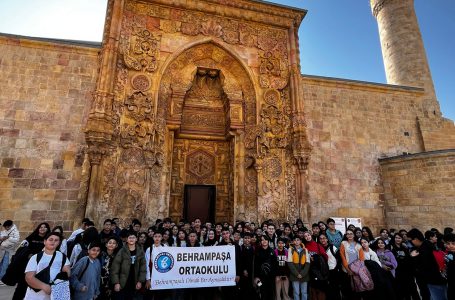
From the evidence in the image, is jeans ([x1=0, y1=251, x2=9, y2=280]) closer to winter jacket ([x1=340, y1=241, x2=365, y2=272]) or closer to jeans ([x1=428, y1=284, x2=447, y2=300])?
winter jacket ([x1=340, y1=241, x2=365, y2=272])

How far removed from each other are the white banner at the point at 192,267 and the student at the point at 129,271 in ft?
1.00

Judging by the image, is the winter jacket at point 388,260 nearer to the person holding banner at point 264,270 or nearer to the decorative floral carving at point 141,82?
the person holding banner at point 264,270

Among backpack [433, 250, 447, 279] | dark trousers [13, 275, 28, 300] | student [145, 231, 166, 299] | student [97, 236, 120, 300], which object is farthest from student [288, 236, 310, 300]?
dark trousers [13, 275, 28, 300]

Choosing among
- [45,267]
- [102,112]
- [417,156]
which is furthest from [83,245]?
[417,156]

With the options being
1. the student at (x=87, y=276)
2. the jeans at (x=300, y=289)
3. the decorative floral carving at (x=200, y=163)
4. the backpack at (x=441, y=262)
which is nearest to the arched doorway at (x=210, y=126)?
the decorative floral carving at (x=200, y=163)

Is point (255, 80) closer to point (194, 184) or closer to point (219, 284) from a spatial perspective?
point (194, 184)

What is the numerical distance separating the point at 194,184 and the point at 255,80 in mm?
4775

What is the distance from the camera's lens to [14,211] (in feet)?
24.7

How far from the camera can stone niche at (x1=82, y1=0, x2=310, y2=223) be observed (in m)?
8.30

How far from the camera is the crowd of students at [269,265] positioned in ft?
12.0

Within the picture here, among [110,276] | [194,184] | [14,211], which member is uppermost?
[194,184]

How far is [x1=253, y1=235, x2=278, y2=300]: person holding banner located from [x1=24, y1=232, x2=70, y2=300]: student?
10.2 ft

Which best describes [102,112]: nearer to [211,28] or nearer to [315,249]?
[211,28]

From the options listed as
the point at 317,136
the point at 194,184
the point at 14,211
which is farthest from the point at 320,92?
the point at 14,211
